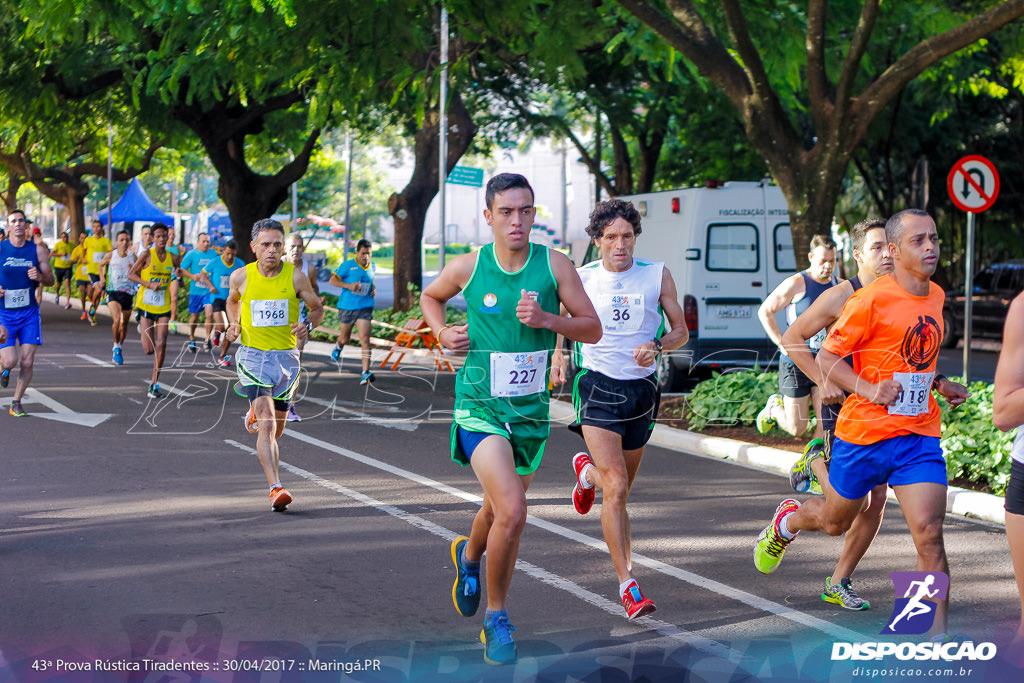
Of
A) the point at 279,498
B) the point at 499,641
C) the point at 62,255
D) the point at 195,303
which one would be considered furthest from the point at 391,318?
A: the point at 499,641

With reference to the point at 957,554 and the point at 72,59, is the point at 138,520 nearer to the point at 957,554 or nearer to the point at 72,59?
the point at 957,554

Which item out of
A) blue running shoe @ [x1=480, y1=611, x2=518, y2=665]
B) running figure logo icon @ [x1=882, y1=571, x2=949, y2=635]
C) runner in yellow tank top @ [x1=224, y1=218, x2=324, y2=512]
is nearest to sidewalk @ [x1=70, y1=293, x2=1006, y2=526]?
running figure logo icon @ [x1=882, y1=571, x2=949, y2=635]

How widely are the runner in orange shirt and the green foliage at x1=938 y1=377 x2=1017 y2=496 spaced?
3.66 metres

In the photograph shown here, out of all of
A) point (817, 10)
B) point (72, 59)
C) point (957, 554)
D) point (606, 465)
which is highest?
point (72, 59)

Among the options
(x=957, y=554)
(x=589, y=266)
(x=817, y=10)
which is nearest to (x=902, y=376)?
(x=589, y=266)

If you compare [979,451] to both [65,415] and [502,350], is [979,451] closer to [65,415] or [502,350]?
[502,350]

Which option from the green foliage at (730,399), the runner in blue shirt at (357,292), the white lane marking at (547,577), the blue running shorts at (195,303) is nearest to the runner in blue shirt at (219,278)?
the runner in blue shirt at (357,292)

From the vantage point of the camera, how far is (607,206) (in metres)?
6.20

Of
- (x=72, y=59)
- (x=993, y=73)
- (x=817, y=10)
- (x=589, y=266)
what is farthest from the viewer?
(x=993, y=73)

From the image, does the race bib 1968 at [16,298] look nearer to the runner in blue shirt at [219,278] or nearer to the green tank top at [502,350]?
the runner in blue shirt at [219,278]

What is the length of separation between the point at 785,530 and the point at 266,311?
3.91 meters

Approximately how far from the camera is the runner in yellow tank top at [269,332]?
796cm

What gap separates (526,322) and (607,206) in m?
1.55

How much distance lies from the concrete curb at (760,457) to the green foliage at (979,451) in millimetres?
287
